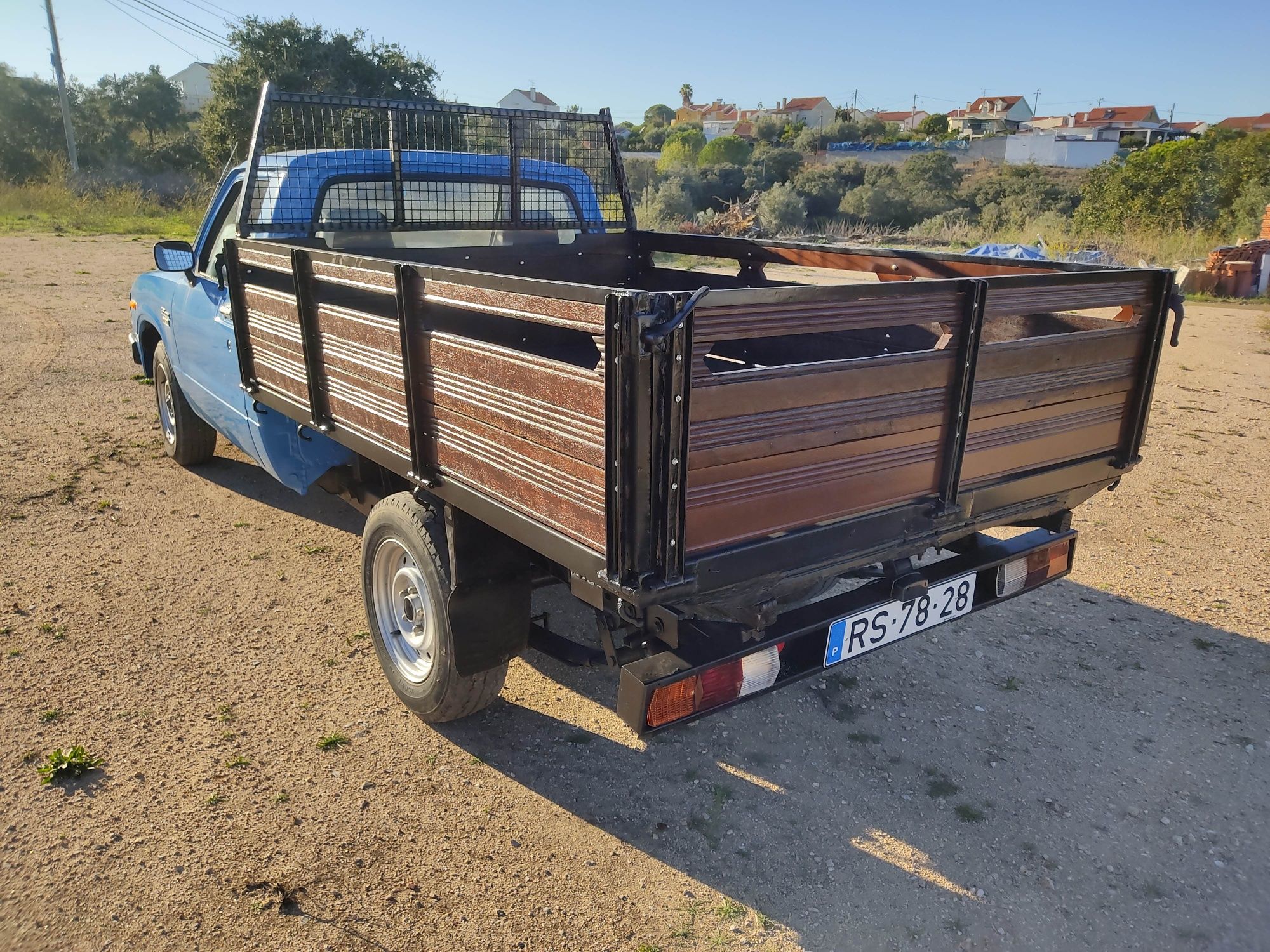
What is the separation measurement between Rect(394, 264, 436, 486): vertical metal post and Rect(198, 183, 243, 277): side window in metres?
2.54

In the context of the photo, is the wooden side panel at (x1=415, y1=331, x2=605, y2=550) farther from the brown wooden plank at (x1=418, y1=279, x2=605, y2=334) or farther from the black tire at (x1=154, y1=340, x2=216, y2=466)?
the black tire at (x1=154, y1=340, x2=216, y2=466)

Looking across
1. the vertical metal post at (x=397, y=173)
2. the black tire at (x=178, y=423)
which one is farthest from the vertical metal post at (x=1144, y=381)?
the black tire at (x=178, y=423)

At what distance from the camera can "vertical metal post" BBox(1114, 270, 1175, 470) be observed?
2.91 meters

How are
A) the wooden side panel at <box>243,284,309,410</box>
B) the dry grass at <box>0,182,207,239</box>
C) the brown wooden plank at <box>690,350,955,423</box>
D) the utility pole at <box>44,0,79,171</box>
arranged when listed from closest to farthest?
the brown wooden plank at <box>690,350,955,423</box>
the wooden side panel at <box>243,284,309,410</box>
the dry grass at <box>0,182,207,239</box>
the utility pole at <box>44,0,79,171</box>

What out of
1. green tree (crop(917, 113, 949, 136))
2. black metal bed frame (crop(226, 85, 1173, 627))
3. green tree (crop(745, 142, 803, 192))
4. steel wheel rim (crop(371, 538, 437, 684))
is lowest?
steel wheel rim (crop(371, 538, 437, 684))

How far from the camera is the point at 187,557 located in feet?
14.9

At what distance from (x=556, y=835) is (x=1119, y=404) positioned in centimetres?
246

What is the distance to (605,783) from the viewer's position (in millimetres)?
2918

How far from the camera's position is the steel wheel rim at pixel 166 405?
18.4 feet

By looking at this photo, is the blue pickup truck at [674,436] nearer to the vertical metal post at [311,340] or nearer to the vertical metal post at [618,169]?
the vertical metal post at [311,340]

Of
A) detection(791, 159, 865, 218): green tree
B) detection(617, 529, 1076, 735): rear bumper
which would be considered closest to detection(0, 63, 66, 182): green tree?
detection(791, 159, 865, 218): green tree

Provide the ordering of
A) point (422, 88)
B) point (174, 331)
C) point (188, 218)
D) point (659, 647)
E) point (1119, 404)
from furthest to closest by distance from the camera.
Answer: point (422, 88)
point (188, 218)
point (174, 331)
point (1119, 404)
point (659, 647)

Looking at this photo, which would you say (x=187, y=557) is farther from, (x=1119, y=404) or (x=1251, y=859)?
(x=1251, y=859)

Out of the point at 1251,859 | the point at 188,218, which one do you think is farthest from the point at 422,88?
the point at 1251,859
